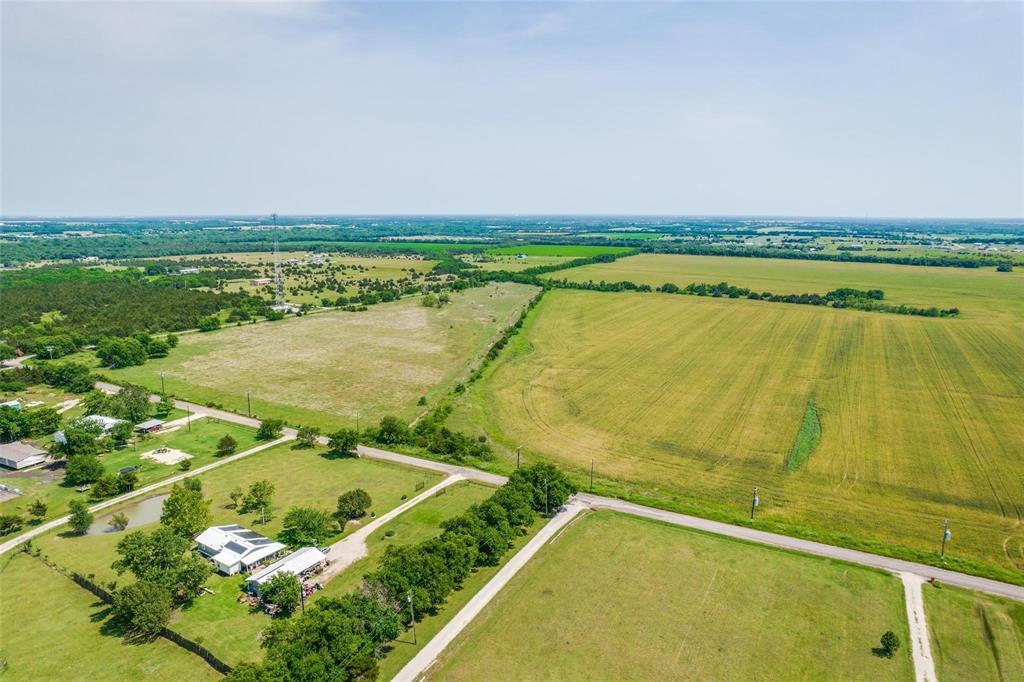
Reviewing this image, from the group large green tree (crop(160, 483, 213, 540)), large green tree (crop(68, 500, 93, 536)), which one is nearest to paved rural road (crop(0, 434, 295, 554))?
large green tree (crop(68, 500, 93, 536))

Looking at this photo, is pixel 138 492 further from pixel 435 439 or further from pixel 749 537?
pixel 749 537

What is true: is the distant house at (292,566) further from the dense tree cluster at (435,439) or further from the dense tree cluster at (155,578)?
the dense tree cluster at (435,439)

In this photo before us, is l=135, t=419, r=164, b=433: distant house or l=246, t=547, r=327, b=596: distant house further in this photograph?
l=135, t=419, r=164, b=433: distant house

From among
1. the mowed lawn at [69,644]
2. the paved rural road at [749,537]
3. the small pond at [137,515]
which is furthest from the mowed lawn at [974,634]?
the small pond at [137,515]

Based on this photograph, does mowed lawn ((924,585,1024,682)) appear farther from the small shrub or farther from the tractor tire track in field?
the tractor tire track in field

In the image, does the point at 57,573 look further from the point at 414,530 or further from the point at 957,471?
the point at 957,471

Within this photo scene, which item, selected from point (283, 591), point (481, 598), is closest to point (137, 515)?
point (283, 591)
